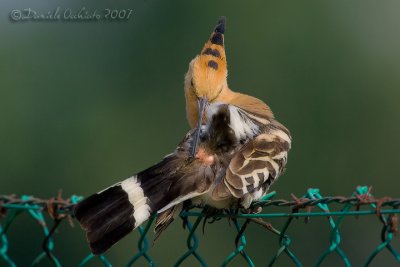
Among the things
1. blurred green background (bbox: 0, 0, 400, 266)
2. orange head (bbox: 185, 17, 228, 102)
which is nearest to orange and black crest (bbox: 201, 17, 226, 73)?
orange head (bbox: 185, 17, 228, 102)

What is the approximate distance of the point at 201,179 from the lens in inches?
147

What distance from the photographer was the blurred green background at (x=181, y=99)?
13055mm

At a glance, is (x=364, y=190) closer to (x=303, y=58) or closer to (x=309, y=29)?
(x=303, y=58)

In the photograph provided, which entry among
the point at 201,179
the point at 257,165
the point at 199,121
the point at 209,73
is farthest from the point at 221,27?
the point at 201,179

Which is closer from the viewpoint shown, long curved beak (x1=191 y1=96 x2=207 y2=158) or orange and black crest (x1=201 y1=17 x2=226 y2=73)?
long curved beak (x1=191 y1=96 x2=207 y2=158)

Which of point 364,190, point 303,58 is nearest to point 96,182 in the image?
point 303,58

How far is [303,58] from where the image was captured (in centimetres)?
1872

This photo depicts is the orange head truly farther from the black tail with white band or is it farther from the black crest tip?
the black tail with white band

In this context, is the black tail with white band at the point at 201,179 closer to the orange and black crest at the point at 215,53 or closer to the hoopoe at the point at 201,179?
the hoopoe at the point at 201,179

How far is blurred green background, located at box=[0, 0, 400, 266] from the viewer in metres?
13.1

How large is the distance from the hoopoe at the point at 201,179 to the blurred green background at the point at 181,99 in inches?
213

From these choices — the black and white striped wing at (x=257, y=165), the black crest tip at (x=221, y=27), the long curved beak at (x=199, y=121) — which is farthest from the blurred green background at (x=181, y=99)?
A: the black and white striped wing at (x=257, y=165)

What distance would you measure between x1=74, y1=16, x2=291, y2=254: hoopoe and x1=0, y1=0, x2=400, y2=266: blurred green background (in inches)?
213

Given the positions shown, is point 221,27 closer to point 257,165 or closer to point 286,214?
point 257,165
